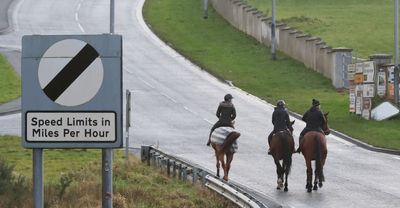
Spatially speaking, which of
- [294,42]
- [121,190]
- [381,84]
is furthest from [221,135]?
[294,42]

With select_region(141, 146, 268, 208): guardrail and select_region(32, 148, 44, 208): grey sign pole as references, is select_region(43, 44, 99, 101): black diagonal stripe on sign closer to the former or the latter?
select_region(32, 148, 44, 208): grey sign pole

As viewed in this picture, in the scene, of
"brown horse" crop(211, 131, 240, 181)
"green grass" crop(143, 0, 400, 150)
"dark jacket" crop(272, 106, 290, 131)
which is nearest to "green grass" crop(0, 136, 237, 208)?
"brown horse" crop(211, 131, 240, 181)

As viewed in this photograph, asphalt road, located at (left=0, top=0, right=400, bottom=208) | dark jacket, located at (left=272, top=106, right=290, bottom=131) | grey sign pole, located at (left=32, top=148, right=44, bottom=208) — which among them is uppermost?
grey sign pole, located at (left=32, top=148, right=44, bottom=208)

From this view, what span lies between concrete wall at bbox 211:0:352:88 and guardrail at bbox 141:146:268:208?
23.6 meters

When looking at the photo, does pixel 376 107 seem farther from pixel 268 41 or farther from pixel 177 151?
pixel 268 41

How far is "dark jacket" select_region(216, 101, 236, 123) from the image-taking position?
24.6 meters

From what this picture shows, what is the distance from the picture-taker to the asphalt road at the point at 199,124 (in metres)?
24.8

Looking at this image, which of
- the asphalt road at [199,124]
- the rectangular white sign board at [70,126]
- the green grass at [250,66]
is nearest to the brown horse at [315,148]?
the asphalt road at [199,124]

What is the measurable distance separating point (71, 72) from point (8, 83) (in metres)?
40.6

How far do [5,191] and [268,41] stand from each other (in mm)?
43770

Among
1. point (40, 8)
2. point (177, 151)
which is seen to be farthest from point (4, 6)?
point (177, 151)

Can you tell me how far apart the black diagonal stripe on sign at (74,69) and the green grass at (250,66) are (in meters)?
26.2

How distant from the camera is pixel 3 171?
65.6 ft

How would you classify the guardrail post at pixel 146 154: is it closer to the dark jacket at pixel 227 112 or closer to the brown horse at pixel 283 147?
the dark jacket at pixel 227 112
